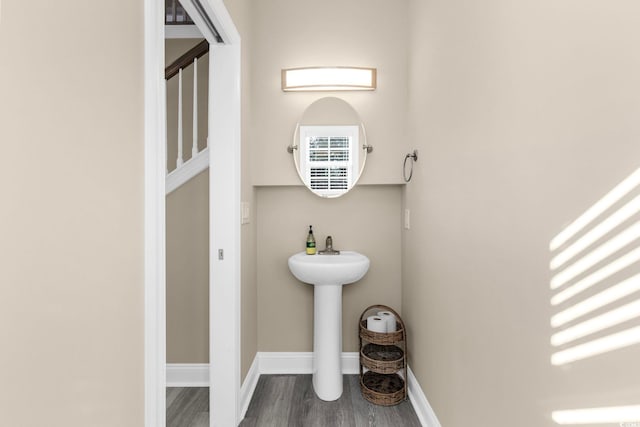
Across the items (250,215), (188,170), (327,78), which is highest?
(327,78)

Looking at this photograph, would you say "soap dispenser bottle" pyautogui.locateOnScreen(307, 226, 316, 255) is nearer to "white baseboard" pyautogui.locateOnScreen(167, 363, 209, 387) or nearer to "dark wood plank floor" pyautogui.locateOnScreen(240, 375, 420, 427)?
"dark wood plank floor" pyautogui.locateOnScreen(240, 375, 420, 427)

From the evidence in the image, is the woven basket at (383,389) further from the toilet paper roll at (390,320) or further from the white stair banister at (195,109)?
the white stair banister at (195,109)

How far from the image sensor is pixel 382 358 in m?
2.26

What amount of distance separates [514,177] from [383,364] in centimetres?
150

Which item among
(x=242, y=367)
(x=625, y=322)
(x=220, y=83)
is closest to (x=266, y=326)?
(x=242, y=367)

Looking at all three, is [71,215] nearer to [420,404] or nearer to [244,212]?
[244,212]

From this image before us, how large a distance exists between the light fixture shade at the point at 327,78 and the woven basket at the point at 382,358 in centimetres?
175

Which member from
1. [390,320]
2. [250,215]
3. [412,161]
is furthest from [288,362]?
[412,161]

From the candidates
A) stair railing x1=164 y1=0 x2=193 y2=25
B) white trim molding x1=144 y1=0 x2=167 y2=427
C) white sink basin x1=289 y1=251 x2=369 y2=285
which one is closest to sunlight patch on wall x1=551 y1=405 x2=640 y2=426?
white trim molding x1=144 y1=0 x2=167 y2=427

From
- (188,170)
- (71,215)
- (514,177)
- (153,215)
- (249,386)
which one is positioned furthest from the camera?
(188,170)

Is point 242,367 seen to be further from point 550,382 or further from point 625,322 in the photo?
point 625,322

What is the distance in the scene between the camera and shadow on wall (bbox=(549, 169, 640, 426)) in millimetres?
708

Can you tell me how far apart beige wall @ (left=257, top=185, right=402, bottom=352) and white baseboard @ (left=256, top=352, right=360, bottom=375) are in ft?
0.14

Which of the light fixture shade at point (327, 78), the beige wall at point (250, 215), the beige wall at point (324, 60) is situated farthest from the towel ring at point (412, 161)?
the beige wall at point (250, 215)
